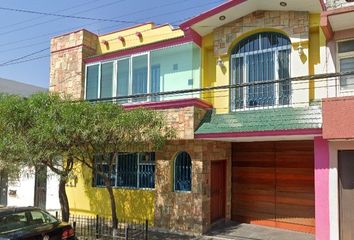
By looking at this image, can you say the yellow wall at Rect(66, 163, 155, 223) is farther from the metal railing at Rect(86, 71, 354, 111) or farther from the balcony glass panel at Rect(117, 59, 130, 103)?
the metal railing at Rect(86, 71, 354, 111)

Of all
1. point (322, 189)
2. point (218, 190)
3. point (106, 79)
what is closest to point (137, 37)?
point (106, 79)

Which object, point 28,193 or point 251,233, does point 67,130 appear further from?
point 28,193

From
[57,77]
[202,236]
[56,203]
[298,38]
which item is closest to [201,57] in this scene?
[298,38]

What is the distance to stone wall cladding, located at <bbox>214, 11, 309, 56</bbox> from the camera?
10852 millimetres

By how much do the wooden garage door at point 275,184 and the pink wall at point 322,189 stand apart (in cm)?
190

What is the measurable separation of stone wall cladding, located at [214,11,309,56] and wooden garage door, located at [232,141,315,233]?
368cm

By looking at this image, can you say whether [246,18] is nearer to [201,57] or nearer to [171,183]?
[201,57]

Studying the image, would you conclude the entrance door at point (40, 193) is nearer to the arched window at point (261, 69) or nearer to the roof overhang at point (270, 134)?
the roof overhang at point (270, 134)

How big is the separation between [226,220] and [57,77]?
9840mm

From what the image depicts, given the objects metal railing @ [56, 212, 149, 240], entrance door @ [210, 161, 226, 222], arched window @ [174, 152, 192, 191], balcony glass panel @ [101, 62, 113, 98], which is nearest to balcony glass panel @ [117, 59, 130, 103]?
balcony glass panel @ [101, 62, 113, 98]

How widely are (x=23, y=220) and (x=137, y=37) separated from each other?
350 inches

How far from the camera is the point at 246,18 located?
1193 centimetres

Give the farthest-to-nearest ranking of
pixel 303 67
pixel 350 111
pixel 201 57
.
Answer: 1. pixel 201 57
2. pixel 303 67
3. pixel 350 111

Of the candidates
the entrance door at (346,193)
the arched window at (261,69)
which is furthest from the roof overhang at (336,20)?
the entrance door at (346,193)
